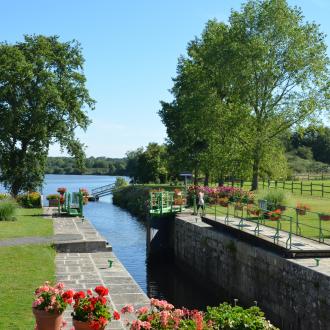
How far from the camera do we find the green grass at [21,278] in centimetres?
1083

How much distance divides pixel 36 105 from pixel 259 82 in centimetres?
1780

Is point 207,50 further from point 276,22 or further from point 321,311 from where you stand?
point 321,311

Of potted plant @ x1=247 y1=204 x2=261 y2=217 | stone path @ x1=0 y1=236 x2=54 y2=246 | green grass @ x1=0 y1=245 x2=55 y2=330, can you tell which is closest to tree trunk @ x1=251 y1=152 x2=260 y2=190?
potted plant @ x1=247 y1=204 x2=261 y2=217

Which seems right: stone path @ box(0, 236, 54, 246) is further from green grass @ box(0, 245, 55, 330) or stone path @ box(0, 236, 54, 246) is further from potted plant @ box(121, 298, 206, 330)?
potted plant @ box(121, 298, 206, 330)

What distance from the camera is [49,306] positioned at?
852cm

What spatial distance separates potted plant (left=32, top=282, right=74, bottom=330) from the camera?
8516mm

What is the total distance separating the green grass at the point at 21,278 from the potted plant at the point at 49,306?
1838mm

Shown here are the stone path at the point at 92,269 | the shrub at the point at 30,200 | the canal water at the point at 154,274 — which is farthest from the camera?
the shrub at the point at 30,200

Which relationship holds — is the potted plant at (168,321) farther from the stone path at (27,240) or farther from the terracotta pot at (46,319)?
the stone path at (27,240)

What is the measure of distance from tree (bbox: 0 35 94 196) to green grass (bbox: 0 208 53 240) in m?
14.5

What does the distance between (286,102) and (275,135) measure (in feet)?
8.90

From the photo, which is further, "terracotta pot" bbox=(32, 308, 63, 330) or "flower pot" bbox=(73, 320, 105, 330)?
"terracotta pot" bbox=(32, 308, 63, 330)

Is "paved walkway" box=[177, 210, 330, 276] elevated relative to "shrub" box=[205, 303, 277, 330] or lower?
lower

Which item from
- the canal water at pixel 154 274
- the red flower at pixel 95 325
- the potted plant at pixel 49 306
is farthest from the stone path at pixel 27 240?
the red flower at pixel 95 325
